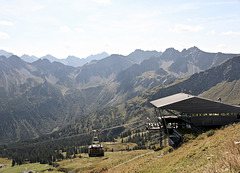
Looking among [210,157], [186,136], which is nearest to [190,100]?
[186,136]

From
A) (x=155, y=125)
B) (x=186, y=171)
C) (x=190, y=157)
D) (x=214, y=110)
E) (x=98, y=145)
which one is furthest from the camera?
(x=155, y=125)

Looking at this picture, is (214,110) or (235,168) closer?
(235,168)

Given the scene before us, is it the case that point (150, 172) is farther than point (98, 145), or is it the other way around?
point (98, 145)

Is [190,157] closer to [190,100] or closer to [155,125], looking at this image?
[190,100]

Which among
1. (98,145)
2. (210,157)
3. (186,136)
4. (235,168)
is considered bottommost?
(98,145)

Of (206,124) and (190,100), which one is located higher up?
(190,100)

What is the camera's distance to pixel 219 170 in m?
16.8

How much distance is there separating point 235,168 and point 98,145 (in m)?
44.9

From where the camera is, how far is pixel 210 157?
77.7ft

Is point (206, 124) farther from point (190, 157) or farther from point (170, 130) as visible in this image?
point (190, 157)

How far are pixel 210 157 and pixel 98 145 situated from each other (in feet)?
126

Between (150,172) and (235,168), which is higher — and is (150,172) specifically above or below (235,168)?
below

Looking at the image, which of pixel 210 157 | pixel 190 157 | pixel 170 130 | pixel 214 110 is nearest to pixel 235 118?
pixel 214 110

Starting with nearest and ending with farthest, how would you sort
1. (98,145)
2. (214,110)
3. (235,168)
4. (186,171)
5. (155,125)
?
(235,168) → (186,171) → (214,110) → (98,145) → (155,125)
